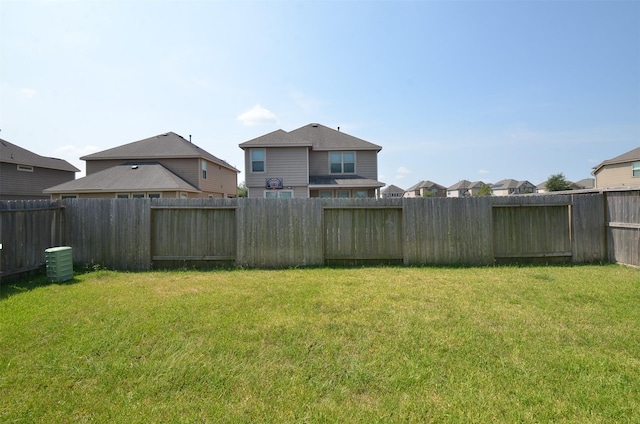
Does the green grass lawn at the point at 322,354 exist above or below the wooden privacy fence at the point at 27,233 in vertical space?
below

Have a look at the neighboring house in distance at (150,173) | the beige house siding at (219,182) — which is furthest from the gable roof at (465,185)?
the neighboring house in distance at (150,173)

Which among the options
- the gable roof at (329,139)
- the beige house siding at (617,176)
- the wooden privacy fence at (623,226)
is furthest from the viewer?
the beige house siding at (617,176)

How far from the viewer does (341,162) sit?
1950 cm

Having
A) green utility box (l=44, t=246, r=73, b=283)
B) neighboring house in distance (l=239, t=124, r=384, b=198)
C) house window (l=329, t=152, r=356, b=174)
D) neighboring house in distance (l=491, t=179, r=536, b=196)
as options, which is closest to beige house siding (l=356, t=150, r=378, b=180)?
neighboring house in distance (l=239, t=124, r=384, b=198)

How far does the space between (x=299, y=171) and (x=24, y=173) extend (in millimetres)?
19538

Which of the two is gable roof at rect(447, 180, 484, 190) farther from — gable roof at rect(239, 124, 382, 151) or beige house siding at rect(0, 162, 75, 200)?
beige house siding at rect(0, 162, 75, 200)

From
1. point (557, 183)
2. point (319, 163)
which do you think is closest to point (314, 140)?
point (319, 163)

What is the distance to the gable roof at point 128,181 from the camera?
54.4 ft

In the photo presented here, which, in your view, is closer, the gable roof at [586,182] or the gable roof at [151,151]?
the gable roof at [151,151]

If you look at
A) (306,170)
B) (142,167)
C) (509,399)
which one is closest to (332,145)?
(306,170)

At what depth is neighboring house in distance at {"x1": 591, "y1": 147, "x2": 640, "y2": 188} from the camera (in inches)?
987

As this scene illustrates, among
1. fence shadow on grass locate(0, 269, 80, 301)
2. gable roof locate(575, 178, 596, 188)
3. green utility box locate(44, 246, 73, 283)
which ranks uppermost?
gable roof locate(575, 178, 596, 188)

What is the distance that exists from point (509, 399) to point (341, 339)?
1.78m

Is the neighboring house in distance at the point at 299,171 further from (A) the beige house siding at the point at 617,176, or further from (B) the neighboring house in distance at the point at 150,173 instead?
(A) the beige house siding at the point at 617,176
